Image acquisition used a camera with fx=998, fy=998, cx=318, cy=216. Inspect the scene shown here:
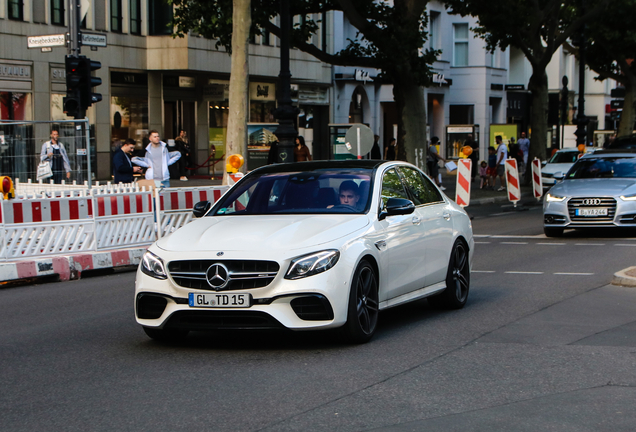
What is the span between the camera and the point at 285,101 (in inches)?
778

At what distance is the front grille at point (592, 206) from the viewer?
16.8m

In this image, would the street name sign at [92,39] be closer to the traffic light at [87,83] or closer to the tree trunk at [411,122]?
the traffic light at [87,83]

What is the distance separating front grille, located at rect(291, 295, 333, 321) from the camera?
714cm

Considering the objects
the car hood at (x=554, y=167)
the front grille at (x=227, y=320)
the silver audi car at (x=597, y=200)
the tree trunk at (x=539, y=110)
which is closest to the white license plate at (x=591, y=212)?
the silver audi car at (x=597, y=200)

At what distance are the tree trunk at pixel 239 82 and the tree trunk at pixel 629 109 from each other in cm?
3382

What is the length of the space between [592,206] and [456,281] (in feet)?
26.4

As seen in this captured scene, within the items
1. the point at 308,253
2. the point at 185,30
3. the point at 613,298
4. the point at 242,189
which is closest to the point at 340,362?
the point at 308,253

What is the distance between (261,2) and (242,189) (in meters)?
18.8

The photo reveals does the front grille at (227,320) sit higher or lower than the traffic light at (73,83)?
lower

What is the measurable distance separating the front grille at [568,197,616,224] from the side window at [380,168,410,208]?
8781 mm

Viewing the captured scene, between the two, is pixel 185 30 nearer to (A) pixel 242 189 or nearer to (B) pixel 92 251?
(B) pixel 92 251

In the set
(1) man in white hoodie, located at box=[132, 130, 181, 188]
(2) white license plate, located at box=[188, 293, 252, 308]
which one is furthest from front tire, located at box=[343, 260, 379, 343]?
(1) man in white hoodie, located at box=[132, 130, 181, 188]

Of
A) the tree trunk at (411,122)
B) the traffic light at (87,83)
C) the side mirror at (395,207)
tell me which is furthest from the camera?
the tree trunk at (411,122)

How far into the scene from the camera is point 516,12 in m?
32.6
